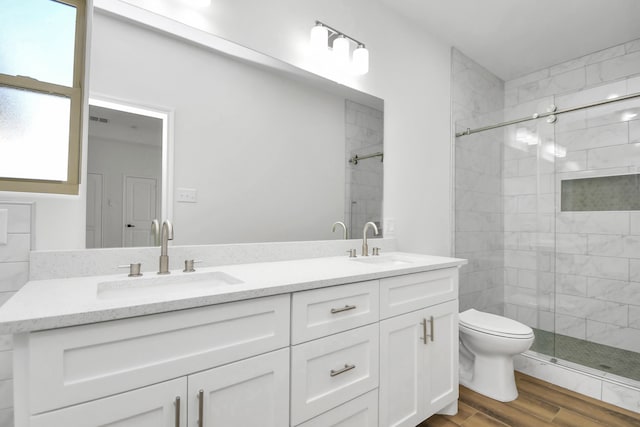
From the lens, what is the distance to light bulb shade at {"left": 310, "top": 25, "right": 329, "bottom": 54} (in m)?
1.73

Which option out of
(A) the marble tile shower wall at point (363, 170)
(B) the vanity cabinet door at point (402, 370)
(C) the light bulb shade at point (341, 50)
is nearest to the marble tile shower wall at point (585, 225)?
(A) the marble tile shower wall at point (363, 170)

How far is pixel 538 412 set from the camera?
175 cm

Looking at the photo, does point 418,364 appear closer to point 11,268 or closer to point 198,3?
point 11,268

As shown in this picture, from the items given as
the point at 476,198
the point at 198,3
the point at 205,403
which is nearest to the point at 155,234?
the point at 205,403

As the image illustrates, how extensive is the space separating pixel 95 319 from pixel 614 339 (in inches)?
125

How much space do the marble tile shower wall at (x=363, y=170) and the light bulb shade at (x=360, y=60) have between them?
0.65ft

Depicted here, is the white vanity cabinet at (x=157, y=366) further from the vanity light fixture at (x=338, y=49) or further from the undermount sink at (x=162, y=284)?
the vanity light fixture at (x=338, y=49)

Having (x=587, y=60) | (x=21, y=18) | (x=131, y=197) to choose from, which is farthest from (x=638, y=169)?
(x=21, y=18)

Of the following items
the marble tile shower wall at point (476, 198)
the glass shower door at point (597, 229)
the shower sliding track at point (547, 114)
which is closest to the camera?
the shower sliding track at point (547, 114)

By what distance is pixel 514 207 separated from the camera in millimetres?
2797

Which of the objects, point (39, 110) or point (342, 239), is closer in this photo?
point (39, 110)

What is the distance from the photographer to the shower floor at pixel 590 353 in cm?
199

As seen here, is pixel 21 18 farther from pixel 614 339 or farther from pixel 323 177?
pixel 614 339

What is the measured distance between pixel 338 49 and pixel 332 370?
1.68 meters
